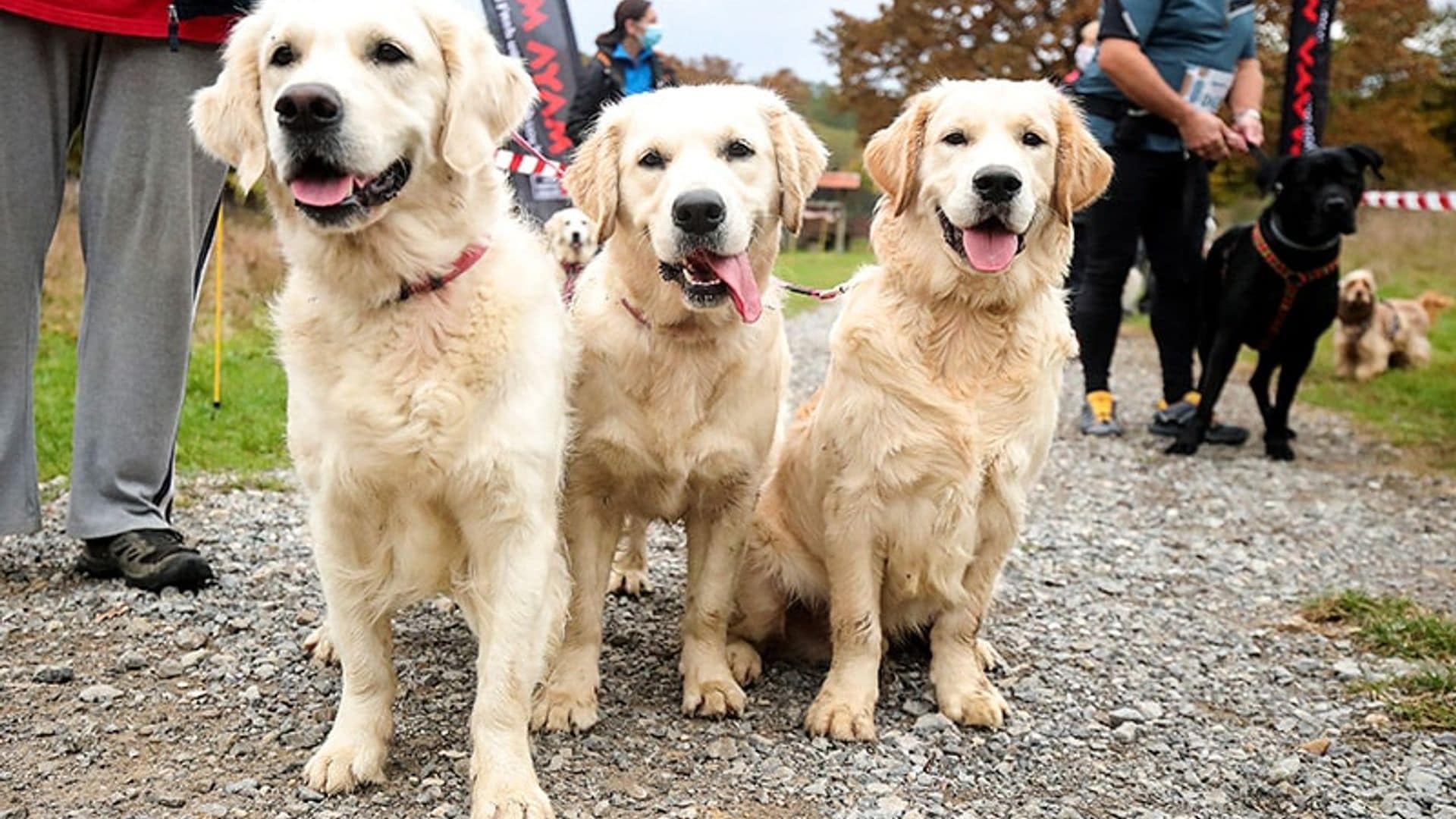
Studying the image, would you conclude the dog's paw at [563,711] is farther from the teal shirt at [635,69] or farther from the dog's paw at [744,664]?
the teal shirt at [635,69]

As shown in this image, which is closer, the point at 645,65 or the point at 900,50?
the point at 645,65

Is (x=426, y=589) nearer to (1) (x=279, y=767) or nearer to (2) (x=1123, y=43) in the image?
(1) (x=279, y=767)

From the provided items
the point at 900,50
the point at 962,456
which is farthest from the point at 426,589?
the point at 900,50

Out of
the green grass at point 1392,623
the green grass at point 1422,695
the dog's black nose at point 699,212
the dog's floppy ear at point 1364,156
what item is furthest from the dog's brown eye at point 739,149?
the dog's floppy ear at point 1364,156

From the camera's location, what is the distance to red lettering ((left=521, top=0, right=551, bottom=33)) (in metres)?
9.73

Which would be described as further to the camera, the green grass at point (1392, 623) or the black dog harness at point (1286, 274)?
the black dog harness at point (1286, 274)

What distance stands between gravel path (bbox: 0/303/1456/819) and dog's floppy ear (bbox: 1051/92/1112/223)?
1.26 metres

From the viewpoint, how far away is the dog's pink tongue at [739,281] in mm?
2742

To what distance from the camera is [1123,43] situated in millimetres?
5906

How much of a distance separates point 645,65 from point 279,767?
7264mm

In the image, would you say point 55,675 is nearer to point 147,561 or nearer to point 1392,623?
Result: point 147,561

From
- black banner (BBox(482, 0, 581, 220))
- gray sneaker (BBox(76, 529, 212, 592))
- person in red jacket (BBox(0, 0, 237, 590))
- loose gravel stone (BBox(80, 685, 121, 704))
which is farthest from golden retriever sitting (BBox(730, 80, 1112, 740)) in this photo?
black banner (BBox(482, 0, 581, 220))

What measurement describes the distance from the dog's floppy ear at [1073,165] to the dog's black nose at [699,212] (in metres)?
0.97

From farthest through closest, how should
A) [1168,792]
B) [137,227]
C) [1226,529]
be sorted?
[1226,529]
[137,227]
[1168,792]
